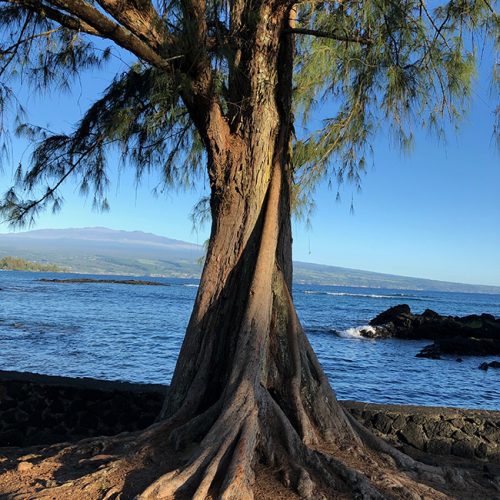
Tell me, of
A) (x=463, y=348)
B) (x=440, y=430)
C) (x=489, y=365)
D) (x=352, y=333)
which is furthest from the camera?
(x=352, y=333)

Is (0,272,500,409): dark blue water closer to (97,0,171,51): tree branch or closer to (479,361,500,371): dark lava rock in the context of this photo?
(479,361,500,371): dark lava rock

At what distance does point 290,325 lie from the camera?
4766 millimetres

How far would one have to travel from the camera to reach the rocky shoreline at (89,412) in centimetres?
539

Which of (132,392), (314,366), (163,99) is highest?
(163,99)

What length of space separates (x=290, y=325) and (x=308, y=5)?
3437 mm

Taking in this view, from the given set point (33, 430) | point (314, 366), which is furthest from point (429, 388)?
point (33, 430)

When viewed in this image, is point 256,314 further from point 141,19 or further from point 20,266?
point 20,266

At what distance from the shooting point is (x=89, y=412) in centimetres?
570

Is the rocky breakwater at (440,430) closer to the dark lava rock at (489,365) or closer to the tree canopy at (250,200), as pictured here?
the tree canopy at (250,200)

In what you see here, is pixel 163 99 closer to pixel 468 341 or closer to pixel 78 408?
pixel 78 408

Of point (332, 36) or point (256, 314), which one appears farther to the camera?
point (332, 36)

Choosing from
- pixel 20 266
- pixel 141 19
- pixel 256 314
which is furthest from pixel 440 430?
pixel 20 266

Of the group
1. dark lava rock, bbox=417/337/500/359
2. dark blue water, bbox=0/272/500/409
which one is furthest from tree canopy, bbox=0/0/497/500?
dark lava rock, bbox=417/337/500/359

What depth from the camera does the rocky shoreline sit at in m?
5.39
